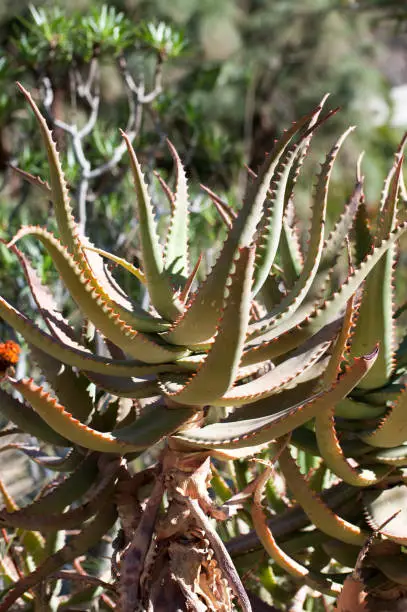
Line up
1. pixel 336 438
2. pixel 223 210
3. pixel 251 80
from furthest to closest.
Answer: pixel 251 80 < pixel 223 210 < pixel 336 438

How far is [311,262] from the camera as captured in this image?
1.14 m

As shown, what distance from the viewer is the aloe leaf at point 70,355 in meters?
1.02

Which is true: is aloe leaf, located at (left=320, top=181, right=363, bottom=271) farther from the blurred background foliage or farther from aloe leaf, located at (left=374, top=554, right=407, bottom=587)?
the blurred background foliage

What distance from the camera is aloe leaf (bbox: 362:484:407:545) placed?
1257 mm

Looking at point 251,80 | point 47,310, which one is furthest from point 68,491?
point 251,80

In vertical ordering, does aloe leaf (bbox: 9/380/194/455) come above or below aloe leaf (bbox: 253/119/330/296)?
below

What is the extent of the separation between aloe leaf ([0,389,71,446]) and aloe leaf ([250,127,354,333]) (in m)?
0.39

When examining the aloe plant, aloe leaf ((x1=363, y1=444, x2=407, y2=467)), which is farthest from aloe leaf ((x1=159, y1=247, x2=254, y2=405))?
aloe leaf ((x1=363, y1=444, x2=407, y2=467))

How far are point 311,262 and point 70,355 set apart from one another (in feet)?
1.17

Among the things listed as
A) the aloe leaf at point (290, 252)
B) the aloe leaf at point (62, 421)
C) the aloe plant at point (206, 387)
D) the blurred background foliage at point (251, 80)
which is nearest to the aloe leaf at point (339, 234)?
the aloe plant at point (206, 387)

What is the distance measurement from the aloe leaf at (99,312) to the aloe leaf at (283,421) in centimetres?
12

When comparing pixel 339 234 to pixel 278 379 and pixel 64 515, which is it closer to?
pixel 278 379

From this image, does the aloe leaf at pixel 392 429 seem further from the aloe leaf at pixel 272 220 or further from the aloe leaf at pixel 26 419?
the aloe leaf at pixel 26 419

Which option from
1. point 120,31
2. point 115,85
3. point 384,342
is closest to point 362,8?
point 115,85
